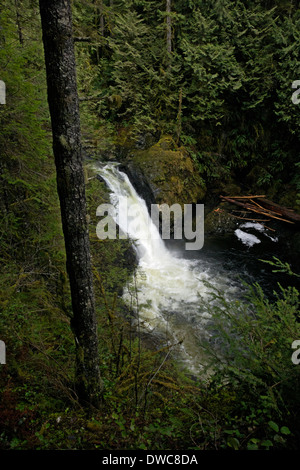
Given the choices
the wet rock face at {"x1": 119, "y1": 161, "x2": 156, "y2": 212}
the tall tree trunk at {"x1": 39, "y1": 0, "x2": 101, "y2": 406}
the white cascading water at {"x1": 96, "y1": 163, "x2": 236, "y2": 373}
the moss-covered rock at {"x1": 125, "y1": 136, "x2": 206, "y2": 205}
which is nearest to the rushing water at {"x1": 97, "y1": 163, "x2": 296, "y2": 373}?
the white cascading water at {"x1": 96, "y1": 163, "x2": 236, "y2": 373}

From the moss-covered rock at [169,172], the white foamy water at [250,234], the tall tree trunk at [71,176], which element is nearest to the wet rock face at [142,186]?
the moss-covered rock at [169,172]

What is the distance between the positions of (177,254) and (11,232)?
24.0 feet

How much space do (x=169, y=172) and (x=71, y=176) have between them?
365 inches

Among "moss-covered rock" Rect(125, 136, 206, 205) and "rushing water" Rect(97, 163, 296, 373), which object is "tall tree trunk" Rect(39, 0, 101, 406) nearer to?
"rushing water" Rect(97, 163, 296, 373)

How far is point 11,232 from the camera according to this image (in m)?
4.25

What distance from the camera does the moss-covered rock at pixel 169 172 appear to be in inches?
433

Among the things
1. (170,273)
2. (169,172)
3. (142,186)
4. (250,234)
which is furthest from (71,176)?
(250,234)

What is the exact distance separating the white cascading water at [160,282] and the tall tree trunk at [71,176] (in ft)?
9.51

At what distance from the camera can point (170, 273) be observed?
369 inches

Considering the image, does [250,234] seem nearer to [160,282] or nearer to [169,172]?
[169,172]

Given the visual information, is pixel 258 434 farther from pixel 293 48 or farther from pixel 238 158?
pixel 293 48
